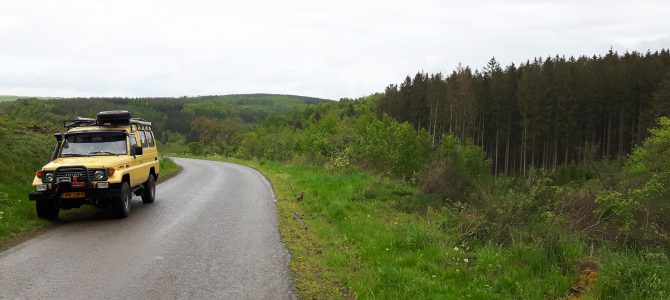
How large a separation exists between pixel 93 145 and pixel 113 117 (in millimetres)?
1160

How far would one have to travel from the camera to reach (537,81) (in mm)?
68188

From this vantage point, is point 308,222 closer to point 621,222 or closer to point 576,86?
point 621,222

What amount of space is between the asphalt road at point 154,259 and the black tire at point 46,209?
380mm

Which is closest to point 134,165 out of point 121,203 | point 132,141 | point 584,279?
point 132,141

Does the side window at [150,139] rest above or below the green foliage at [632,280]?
above

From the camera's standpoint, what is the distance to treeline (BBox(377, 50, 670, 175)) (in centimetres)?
6519

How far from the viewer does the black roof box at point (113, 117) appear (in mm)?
12703

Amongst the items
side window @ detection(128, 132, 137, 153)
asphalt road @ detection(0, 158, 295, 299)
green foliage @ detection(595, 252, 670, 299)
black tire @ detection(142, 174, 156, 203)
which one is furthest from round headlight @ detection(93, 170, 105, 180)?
green foliage @ detection(595, 252, 670, 299)

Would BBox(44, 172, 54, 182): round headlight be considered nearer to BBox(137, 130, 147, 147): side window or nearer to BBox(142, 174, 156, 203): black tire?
BBox(137, 130, 147, 147): side window

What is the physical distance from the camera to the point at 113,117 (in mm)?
12867

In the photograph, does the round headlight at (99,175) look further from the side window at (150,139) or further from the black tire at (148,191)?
the side window at (150,139)

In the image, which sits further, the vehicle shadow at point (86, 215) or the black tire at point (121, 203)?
the black tire at point (121, 203)

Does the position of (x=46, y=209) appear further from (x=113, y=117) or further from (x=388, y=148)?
(x=388, y=148)

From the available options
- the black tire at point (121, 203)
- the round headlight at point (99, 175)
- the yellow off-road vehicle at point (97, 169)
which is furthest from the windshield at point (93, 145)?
the round headlight at point (99, 175)
